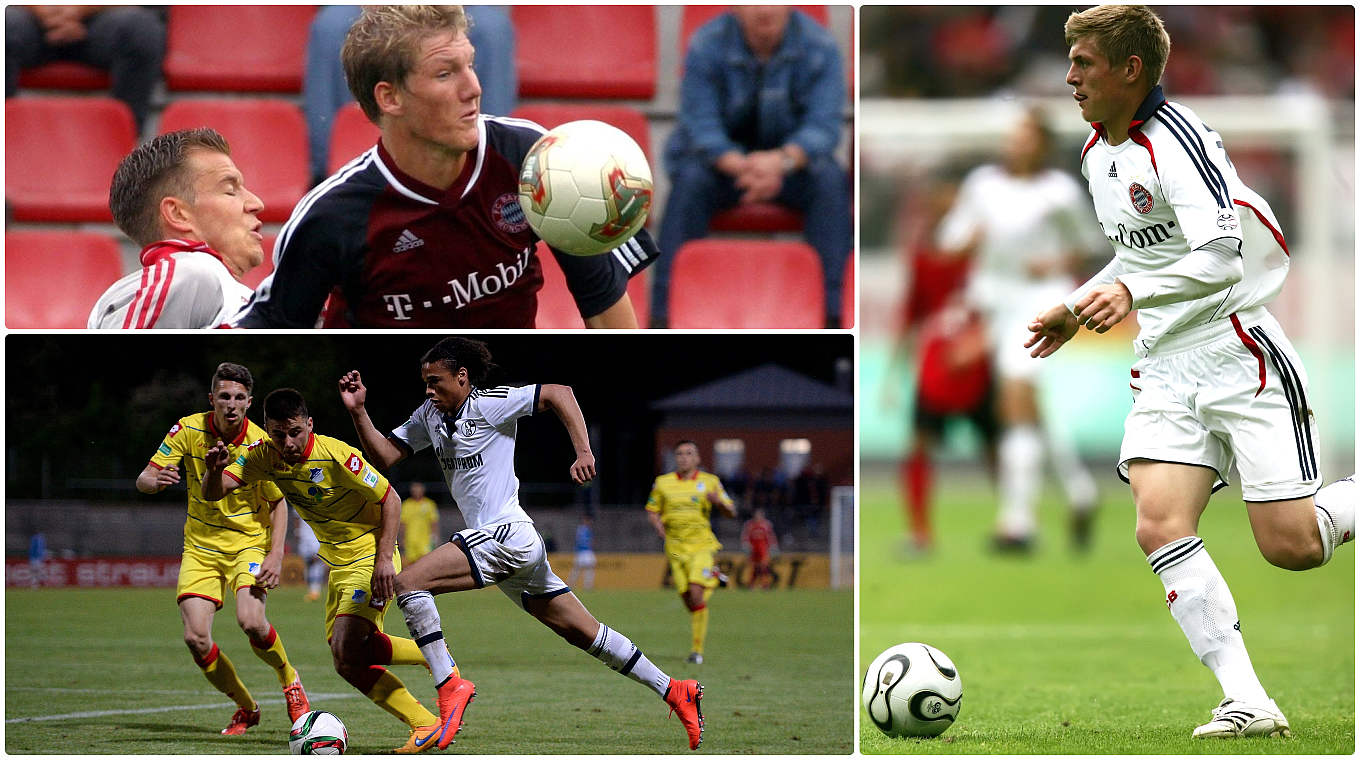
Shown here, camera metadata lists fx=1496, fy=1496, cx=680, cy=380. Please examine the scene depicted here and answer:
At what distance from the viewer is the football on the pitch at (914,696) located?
4.25 m

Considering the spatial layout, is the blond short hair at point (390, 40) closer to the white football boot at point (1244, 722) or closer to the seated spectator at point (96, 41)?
the seated spectator at point (96, 41)

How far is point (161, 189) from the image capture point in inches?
186

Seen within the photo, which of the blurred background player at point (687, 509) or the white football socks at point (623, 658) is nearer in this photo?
the white football socks at point (623, 658)

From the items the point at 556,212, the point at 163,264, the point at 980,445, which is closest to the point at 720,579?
the point at 556,212

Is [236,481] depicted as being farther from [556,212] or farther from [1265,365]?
[1265,365]

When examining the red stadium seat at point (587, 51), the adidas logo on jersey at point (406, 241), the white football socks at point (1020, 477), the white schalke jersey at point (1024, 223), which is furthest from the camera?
the white football socks at point (1020, 477)

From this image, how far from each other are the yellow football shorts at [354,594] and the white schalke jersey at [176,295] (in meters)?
0.85

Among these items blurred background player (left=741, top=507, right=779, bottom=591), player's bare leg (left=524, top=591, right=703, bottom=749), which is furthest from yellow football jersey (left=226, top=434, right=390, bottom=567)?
blurred background player (left=741, top=507, right=779, bottom=591)

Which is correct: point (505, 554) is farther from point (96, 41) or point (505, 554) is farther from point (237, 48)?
point (96, 41)

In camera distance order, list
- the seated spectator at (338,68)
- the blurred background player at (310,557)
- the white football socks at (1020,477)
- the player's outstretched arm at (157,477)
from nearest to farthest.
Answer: the player's outstretched arm at (157,477) → the blurred background player at (310,557) → the seated spectator at (338,68) → the white football socks at (1020,477)

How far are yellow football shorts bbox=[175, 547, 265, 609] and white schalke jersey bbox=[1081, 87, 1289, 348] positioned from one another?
2.72 metres

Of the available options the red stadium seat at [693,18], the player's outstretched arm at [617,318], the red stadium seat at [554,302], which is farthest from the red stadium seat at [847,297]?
the red stadium seat at [554,302]

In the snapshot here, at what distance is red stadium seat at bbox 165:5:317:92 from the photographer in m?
5.61

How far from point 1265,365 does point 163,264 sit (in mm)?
3258
